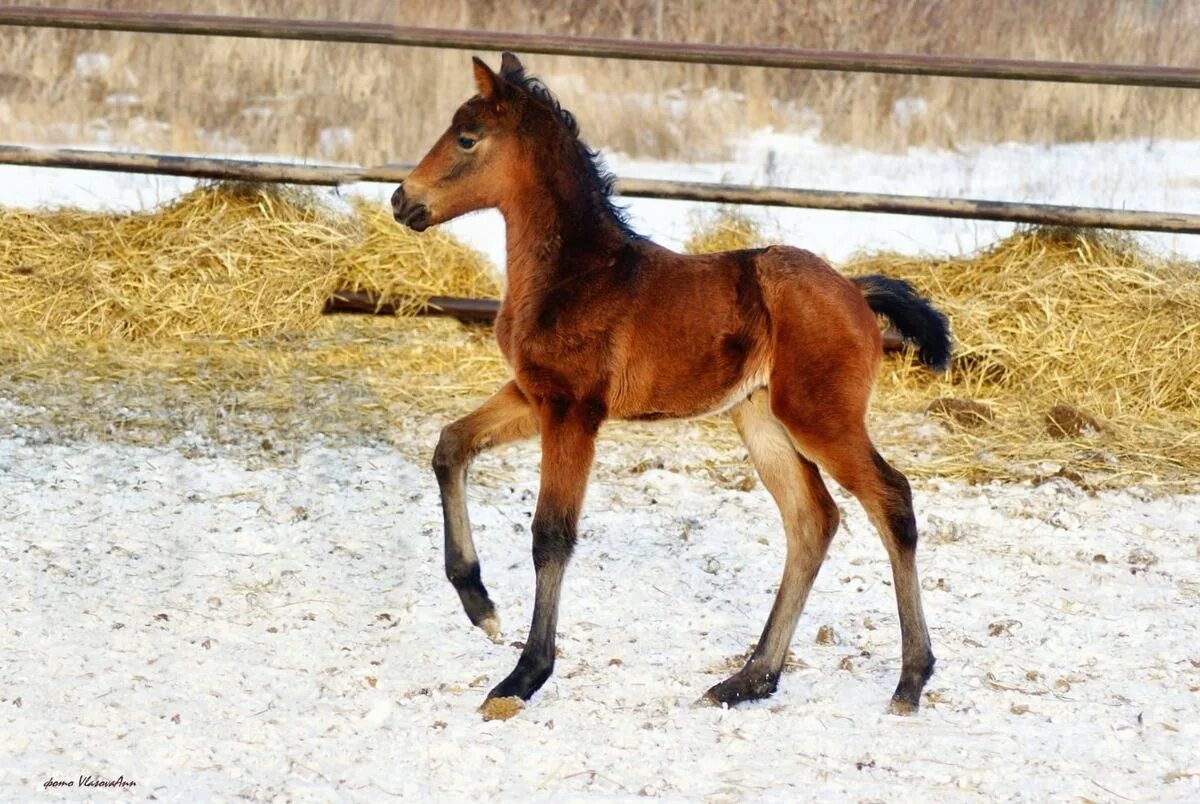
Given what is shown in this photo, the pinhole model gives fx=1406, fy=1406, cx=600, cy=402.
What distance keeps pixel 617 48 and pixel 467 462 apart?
11.0 feet

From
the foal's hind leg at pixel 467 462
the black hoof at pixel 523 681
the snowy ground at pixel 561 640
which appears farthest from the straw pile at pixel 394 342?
the black hoof at pixel 523 681

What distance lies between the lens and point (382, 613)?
4379 millimetres

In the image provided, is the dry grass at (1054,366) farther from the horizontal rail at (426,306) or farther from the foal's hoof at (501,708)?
the foal's hoof at (501,708)

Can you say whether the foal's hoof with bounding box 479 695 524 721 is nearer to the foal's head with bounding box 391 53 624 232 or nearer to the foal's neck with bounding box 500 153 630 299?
the foal's neck with bounding box 500 153 630 299

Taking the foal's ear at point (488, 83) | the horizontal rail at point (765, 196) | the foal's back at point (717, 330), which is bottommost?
the horizontal rail at point (765, 196)

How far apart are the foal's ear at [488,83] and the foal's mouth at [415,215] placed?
37 centimetres

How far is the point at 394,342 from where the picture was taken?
6.97 metres

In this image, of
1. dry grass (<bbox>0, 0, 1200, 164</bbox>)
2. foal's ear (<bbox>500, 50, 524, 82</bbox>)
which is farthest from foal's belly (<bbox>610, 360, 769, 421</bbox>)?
dry grass (<bbox>0, 0, 1200, 164</bbox>)

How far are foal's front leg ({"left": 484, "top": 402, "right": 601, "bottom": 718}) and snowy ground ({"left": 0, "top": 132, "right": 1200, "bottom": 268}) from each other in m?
3.67

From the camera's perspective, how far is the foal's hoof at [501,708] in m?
3.62

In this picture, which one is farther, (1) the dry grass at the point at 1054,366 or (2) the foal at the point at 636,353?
(1) the dry grass at the point at 1054,366

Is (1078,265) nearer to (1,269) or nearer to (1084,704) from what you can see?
(1084,704)

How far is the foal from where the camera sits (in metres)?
3.81

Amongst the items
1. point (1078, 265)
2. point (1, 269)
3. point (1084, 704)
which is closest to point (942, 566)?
point (1084, 704)
